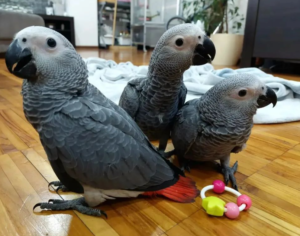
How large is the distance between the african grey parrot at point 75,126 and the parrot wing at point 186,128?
0.17 metres

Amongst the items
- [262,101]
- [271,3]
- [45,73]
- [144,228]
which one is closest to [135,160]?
[144,228]

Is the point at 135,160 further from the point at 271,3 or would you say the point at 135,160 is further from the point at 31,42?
the point at 271,3

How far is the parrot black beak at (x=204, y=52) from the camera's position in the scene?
0.70 meters

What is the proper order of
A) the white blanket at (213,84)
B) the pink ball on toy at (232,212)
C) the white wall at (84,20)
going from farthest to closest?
1. the white wall at (84,20)
2. the white blanket at (213,84)
3. the pink ball on toy at (232,212)

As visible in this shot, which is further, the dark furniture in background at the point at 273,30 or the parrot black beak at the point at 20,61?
the dark furniture in background at the point at 273,30

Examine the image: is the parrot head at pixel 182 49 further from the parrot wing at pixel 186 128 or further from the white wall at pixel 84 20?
the white wall at pixel 84 20

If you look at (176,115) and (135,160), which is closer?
(135,160)

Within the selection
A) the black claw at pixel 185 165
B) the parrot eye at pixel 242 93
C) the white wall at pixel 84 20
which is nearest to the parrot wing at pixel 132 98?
the black claw at pixel 185 165

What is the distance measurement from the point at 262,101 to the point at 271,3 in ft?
7.01

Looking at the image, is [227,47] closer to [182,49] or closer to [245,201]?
[182,49]

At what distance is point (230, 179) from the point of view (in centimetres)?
75

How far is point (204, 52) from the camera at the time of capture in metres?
0.70

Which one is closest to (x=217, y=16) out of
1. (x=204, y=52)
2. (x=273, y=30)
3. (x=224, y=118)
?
(x=273, y=30)

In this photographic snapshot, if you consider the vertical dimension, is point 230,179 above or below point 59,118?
below
